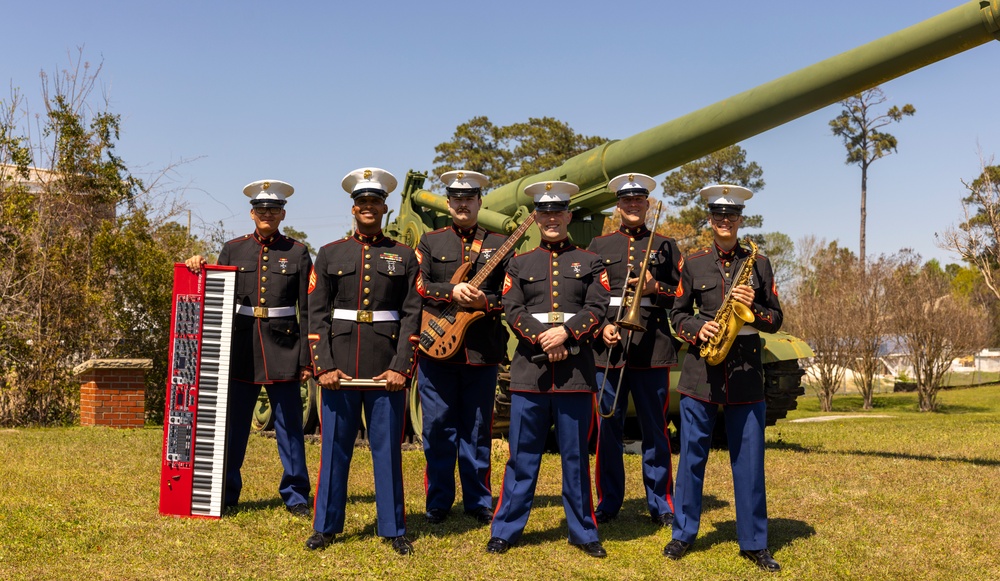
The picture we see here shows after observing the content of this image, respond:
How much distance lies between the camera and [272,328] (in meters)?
6.59

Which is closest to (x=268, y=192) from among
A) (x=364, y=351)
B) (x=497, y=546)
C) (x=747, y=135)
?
(x=364, y=351)

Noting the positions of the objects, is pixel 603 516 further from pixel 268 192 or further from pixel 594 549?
pixel 268 192

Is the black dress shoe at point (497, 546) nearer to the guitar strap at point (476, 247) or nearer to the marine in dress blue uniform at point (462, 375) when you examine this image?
the marine in dress blue uniform at point (462, 375)

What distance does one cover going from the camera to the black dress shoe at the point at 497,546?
567 centimetres

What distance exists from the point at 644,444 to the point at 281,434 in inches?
95.3

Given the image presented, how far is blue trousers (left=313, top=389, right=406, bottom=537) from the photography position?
571 centimetres

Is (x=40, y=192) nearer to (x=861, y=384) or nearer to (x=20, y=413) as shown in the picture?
(x=20, y=413)

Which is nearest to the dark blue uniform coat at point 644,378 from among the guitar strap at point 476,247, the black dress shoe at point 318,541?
the guitar strap at point 476,247

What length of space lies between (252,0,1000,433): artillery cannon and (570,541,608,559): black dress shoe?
3459 millimetres

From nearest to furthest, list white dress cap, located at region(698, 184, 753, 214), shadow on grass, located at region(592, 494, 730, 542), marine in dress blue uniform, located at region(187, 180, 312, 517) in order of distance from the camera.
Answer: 1. white dress cap, located at region(698, 184, 753, 214)
2. shadow on grass, located at region(592, 494, 730, 542)
3. marine in dress blue uniform, located at region(187, 180, 312, 517)

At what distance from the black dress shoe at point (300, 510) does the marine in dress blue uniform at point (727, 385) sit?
235 centimetres

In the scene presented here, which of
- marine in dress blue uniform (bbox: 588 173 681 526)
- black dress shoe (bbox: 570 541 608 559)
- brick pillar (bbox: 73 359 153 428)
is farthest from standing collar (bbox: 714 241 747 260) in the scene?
brick pillar (bbox: 73 359 153 428)

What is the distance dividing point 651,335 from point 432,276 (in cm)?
150

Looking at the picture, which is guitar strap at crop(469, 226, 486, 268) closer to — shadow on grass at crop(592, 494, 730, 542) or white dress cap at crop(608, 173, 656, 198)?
white dress cap at crop(608, 173, 656, 198)
